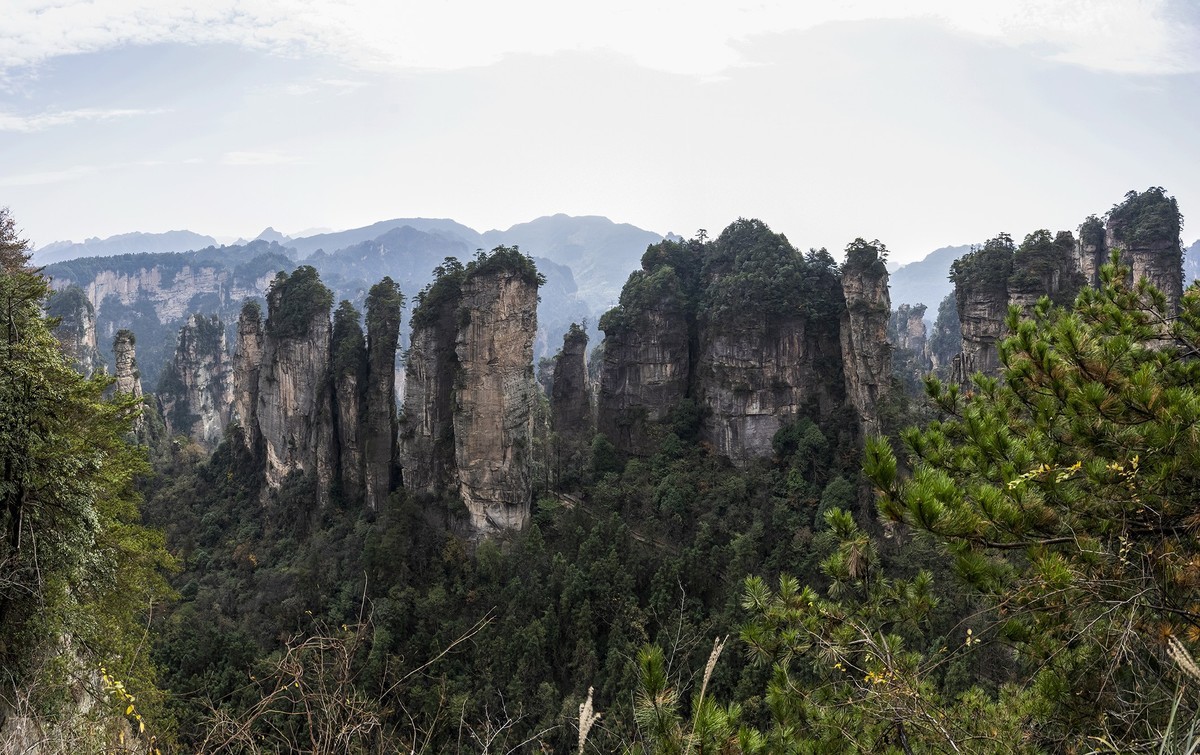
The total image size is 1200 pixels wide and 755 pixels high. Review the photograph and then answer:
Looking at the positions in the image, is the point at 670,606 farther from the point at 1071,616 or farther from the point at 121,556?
the point at 1071,616

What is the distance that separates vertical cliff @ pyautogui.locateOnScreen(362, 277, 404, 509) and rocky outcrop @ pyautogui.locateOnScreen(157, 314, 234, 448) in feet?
123

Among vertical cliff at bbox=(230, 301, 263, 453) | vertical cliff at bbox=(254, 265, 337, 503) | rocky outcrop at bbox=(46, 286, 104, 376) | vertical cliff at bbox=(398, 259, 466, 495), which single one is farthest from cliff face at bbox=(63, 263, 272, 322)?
vertical cliff at bbox=(398, 259, 466, 495)

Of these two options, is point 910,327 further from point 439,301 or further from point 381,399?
point 381,399

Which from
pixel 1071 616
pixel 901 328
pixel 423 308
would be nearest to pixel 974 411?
pixel 1071 616

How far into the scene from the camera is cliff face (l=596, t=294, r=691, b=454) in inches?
1286

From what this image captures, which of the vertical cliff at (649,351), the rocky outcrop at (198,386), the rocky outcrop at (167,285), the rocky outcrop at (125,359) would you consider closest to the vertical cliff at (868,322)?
the vertical cliff at (649,351)

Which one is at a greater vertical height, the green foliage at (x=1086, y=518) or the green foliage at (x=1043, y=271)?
the green foliage at (x=1043, y=271)

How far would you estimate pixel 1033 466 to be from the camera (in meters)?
4.43

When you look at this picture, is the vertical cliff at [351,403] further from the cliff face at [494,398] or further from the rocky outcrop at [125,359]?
the rocky outcrop at [125,359]

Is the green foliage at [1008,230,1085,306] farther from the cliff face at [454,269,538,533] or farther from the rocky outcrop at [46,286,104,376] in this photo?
the rocky outcrop at [46,286,104,376]

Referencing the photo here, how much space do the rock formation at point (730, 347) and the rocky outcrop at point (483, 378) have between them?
295 inches

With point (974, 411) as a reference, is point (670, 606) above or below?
below

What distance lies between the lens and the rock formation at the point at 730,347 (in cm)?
2977

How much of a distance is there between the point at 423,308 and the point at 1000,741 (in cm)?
2516
